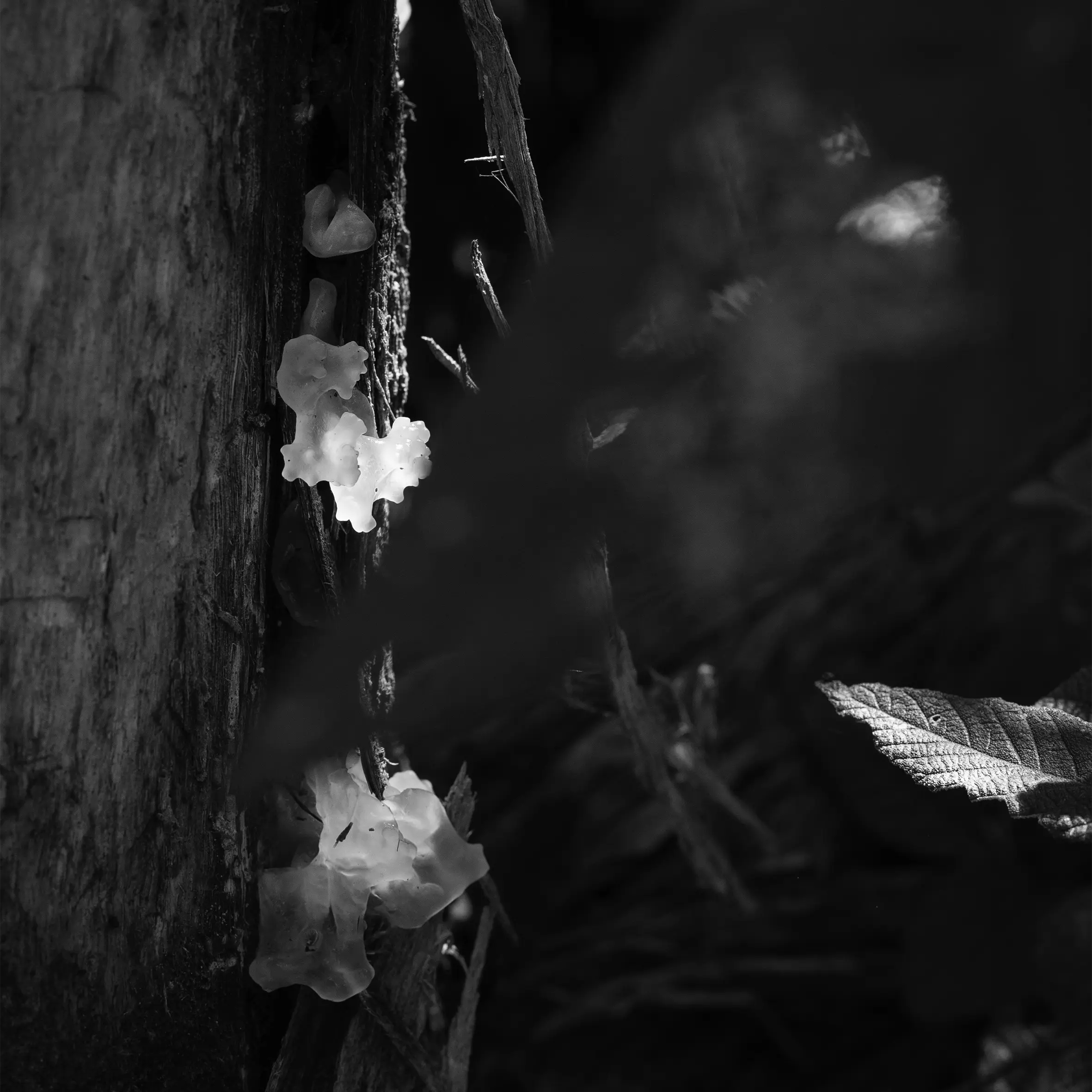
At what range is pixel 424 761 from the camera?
1001 mm

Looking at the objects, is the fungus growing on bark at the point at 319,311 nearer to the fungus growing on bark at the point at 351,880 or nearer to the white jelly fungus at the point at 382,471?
the white jelly fungus at the point at 382,471

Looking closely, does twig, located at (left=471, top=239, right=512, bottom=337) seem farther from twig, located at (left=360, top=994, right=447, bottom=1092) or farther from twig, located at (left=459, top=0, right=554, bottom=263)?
twig, located at (left=360, top=994, right=447, bottom=1092)

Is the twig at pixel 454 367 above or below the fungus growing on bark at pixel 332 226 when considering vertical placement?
below

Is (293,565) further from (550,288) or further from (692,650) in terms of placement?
(692,650)

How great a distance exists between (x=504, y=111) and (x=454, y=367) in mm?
152

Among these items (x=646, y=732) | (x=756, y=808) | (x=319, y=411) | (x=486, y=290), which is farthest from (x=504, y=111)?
(x=756, y=808)

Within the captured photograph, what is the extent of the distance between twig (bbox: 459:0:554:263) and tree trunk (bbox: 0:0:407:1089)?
2.4 inches

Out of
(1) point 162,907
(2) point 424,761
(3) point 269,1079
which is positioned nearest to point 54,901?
(1) point 162,907

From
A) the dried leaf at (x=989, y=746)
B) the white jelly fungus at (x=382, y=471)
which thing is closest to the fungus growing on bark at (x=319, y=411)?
the white jelly fungus at (x=382, y=471)

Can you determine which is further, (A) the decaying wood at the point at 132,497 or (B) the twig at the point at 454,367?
(B) the twig at the point at 454,367

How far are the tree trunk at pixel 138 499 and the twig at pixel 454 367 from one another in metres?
0.10

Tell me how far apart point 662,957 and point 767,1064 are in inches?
6.6

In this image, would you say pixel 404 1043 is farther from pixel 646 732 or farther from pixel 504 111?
pixel 504 111

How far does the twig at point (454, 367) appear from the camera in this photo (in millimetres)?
628
